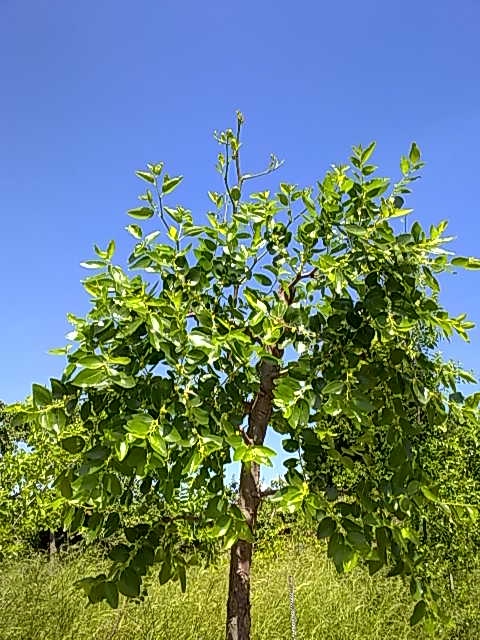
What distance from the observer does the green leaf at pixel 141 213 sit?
1.49 m

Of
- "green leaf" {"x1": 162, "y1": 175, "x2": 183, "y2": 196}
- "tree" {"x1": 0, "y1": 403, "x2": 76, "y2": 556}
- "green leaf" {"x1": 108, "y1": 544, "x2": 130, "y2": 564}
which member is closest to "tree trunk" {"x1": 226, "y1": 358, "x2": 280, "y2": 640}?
"green leaf" {"x1": 108, "y1": 544, "x2": 130, "y2": 564}

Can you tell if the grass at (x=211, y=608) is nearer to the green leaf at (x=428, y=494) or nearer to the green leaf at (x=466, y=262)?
the green leaf at (x=428, y=494)

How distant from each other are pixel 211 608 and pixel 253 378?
321 cm

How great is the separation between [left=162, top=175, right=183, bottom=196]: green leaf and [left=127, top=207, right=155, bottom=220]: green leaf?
0.05m

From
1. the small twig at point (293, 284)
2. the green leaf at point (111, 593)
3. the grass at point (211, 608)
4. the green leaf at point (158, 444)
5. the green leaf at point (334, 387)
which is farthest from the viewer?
the grass at point (211, 608)

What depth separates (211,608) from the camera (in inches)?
160

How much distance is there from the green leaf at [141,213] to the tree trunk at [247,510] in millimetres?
445

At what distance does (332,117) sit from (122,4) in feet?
3.31

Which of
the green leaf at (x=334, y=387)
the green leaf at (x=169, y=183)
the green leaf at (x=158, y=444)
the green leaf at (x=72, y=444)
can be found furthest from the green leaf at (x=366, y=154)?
the green leaf at (x=72, y=444)

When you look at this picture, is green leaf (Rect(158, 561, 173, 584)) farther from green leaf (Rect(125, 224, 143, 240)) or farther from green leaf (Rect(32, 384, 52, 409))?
green leaf (Rect(125, 224, 143, 240))

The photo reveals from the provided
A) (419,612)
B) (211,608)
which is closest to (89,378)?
(419,612)

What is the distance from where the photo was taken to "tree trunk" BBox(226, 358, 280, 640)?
146 cm

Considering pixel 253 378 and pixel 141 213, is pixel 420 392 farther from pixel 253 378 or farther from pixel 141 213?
pixel 141 213

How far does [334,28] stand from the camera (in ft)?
8.71
